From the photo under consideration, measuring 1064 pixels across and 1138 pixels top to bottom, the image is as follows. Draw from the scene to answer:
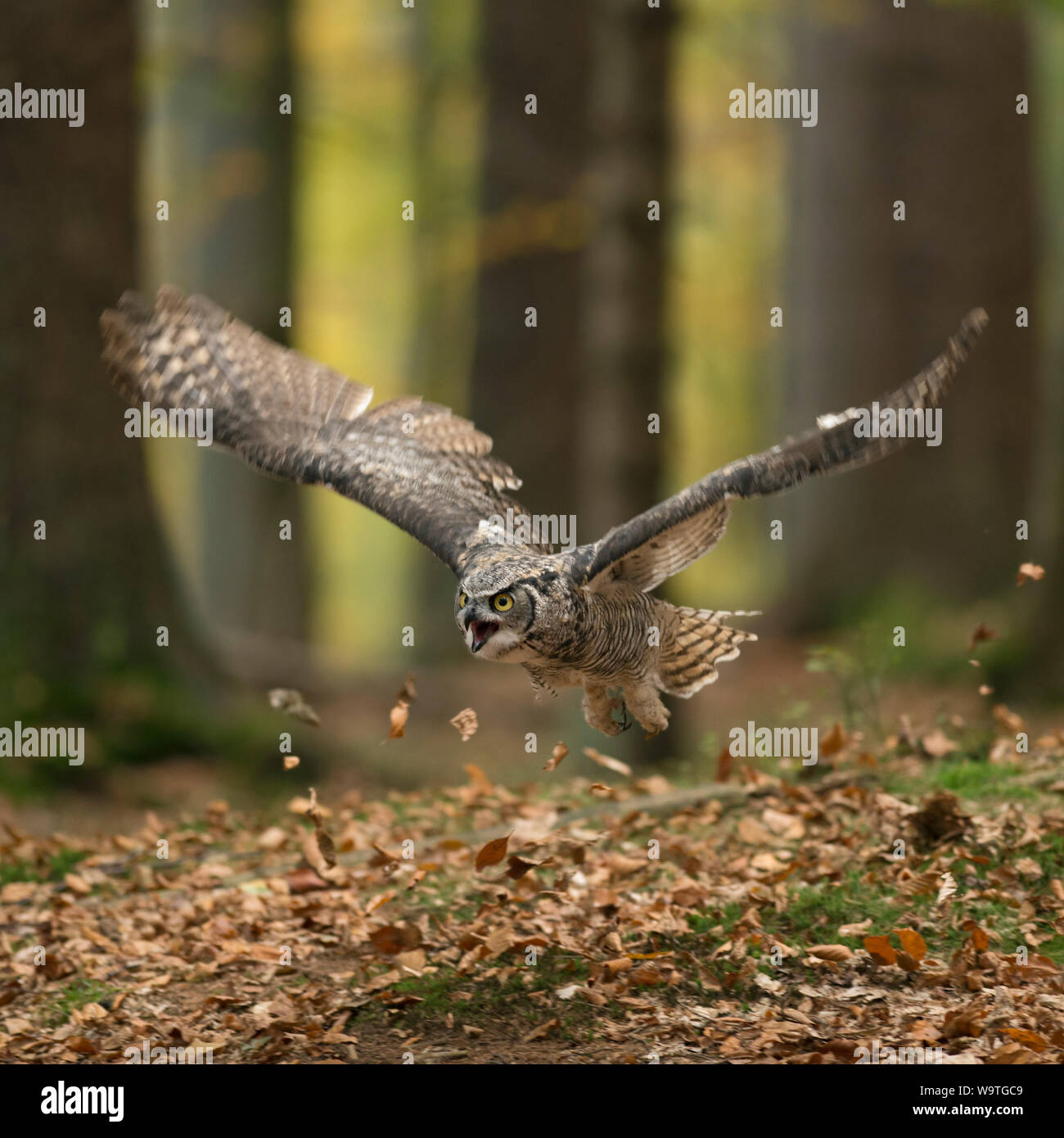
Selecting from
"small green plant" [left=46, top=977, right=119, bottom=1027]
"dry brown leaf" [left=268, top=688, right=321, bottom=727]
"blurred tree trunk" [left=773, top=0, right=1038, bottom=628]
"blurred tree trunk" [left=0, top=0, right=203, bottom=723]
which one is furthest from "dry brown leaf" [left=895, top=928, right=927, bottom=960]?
"blurred tree trunk" [left=773, top=0, right=1038, bottom=628]

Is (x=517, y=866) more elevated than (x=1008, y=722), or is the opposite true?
(x=1008, y=722)

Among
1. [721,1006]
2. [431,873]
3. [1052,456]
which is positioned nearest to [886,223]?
[1052,456]

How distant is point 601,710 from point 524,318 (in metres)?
8.55

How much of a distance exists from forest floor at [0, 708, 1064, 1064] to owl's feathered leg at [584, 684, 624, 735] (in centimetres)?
19

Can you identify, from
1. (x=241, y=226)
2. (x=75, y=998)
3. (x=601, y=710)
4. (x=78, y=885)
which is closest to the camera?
(x=75, y=998)

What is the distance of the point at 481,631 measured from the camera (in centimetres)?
515

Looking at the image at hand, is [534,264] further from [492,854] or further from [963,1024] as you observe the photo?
[963,1024]

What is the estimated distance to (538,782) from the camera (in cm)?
862

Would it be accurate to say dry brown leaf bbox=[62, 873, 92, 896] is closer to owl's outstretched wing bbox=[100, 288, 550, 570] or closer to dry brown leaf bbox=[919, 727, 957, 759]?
owl's outstretched wing bbox=[100, 288, 550, 570]

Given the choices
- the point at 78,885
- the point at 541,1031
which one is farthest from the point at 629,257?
the point at 541,1031

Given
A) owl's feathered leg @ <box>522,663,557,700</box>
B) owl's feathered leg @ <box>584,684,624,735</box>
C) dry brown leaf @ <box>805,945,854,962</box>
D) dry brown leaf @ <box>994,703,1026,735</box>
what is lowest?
dry brown leaf @ <box>805,945,854,962</box>

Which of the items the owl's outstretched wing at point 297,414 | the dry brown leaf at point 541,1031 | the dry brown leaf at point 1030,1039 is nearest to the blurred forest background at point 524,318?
the owl's outstretched wing at point 297,414

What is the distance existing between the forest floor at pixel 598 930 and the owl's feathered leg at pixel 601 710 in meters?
0.19

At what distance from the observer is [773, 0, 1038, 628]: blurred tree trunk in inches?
478
